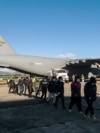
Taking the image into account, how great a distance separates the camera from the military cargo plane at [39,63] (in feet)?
131

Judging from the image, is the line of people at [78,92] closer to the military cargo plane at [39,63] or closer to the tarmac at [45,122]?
the tarmac at [45,122]

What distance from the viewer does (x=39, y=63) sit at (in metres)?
42.1

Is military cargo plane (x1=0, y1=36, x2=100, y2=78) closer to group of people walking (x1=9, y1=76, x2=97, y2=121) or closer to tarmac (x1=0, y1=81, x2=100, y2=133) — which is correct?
group of people walking (x1=9, y1=76, x2=97, y2=121)

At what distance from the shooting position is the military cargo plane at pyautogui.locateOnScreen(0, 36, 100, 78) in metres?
39.8

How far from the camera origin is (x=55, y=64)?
43438 millimetres

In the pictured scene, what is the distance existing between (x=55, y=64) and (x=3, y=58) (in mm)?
8602

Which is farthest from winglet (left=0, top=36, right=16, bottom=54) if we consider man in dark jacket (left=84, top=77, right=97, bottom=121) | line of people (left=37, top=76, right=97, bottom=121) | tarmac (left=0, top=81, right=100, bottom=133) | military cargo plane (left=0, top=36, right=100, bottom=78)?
man in dark jacket (left=84, top=77, right=97, bottom=121)

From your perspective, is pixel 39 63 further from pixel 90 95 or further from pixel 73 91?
pixel 90 95

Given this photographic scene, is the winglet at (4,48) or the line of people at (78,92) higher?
the winglet at (4,48)

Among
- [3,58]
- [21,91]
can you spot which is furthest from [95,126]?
[3,58]

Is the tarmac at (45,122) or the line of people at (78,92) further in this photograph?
the line of people at (78,92)

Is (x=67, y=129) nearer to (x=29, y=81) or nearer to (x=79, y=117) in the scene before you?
(x=79, y=117)

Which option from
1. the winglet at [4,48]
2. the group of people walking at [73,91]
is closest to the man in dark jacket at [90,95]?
the group of people walking at [73,91]

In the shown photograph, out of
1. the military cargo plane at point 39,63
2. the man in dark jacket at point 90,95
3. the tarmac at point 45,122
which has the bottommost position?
the tarmac at point 45,122
